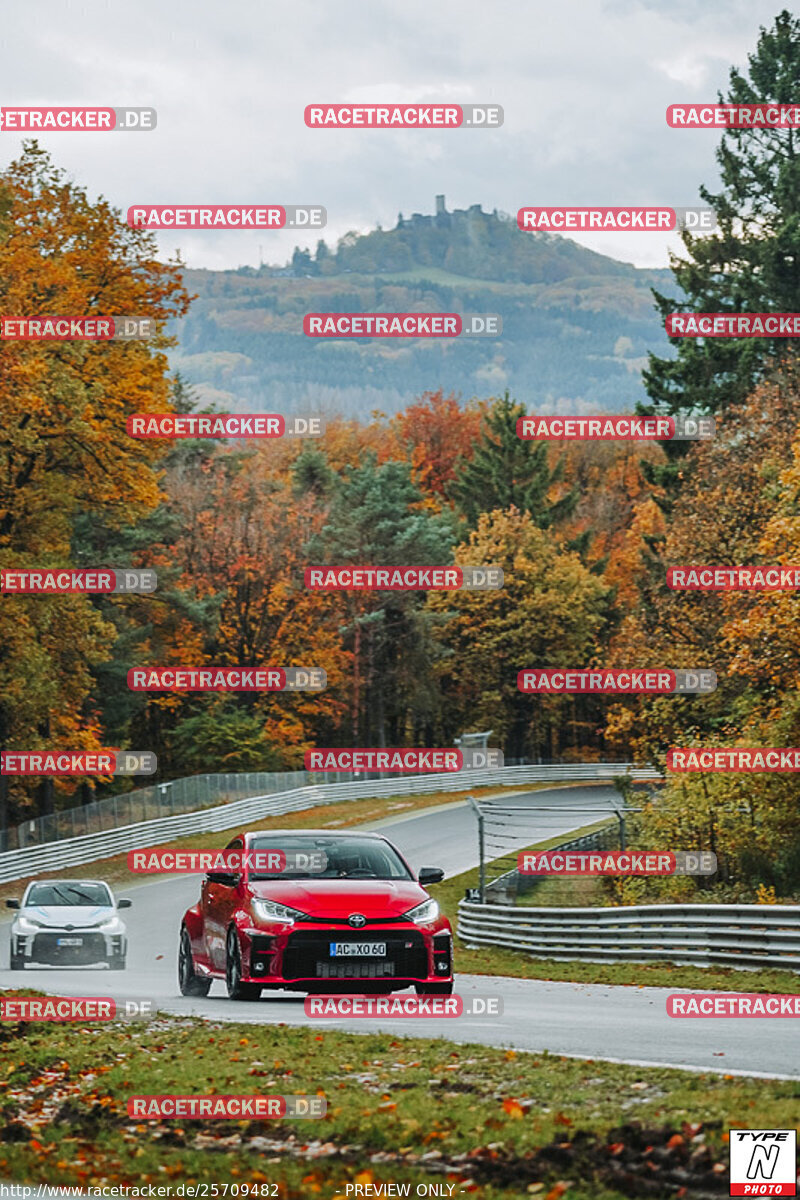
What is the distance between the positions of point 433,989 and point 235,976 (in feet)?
6.07

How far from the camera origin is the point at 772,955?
66.2 ft

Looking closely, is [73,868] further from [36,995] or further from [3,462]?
[36,995]

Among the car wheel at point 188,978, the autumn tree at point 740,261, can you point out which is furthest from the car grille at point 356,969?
the autumn tree at point 740,261

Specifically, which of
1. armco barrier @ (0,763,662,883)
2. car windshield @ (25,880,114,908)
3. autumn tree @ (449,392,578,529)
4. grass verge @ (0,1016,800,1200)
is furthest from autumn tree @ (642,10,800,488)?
grass verge @ (0,1016,800,1200)

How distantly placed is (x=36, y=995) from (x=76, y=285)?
1047 inches

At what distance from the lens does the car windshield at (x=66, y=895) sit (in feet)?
80.0

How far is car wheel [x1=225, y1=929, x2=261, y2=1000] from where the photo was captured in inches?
585

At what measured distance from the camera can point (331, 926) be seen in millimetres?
14195

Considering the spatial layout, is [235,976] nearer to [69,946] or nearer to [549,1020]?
[549,1020]

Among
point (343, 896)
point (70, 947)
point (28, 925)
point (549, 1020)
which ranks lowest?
point (70, 947)

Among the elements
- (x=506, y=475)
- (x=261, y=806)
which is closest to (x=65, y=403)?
(x=261, y=806)

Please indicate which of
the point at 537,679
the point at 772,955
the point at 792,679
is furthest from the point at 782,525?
the point at 537,679

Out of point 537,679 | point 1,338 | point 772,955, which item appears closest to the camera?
point 772,955

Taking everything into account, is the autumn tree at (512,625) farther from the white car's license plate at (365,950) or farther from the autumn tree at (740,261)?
the white car's license plate at (365,950)
